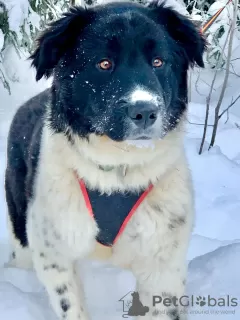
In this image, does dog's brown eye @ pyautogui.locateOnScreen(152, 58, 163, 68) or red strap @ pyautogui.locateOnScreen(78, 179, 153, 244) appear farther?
red strap @ pyautogui.locateOnScreen(78, 179, 153, 244)

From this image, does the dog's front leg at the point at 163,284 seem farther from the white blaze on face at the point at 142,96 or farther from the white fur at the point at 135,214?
the white blaze on face at the point at 142,96

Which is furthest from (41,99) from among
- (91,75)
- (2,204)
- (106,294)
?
(2,204)

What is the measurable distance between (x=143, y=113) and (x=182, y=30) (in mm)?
688

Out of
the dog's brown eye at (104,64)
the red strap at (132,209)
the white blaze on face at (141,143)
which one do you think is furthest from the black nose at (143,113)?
the red strap at (132,209)

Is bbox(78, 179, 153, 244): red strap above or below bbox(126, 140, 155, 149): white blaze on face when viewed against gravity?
below

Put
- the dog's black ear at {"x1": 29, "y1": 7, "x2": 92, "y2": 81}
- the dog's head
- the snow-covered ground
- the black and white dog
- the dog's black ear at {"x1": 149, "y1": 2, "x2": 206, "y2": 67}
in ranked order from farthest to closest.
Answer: the snow-covered ground
the dog's black ear at {"x1": 149, "y1": 2, "x2": 206, "y2": 67}
the dog's black ear at {"x1": 29, "y1": 7, "x2": 92, "y2": 81}
the black and white dog
the dog's head

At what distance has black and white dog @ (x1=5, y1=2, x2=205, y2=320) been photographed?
2848 mm

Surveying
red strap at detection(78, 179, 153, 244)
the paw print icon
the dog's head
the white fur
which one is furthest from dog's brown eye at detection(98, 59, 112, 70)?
the paw print icon

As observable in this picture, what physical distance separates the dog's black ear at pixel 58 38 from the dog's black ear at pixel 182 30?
0.34m

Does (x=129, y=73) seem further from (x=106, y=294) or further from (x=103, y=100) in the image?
(x=106, y=294)

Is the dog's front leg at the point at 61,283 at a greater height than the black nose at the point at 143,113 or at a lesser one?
lesser

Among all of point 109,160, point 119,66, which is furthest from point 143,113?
point 109,160

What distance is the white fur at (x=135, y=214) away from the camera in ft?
9.89

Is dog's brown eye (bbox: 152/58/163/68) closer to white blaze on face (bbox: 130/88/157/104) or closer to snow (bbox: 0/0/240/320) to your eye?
white blaze on face (bbox: 130/88/157/104)
